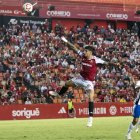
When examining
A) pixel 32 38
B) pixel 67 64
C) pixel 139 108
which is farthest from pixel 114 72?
pixel 139 108

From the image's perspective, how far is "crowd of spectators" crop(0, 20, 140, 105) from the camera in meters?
35.7

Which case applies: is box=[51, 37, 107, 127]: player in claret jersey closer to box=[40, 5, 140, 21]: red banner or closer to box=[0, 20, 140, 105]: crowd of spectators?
box=[0, 20, 140, 105]: crowd of spectators

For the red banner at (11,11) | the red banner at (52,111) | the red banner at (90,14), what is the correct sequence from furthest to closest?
1. the red banner at (90,14)
2. the red banner at (11,11)
3. the red banner at (52,111)

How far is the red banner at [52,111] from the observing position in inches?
1307

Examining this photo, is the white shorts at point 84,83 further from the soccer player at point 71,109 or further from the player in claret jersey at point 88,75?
the soccer player at point 71,109

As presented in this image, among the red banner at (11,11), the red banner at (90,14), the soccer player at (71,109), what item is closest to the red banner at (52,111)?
the soccer player at (71,109)

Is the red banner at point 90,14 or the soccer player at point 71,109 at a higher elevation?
the red banner at point 90,14

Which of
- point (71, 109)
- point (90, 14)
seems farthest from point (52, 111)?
point (90, 14)

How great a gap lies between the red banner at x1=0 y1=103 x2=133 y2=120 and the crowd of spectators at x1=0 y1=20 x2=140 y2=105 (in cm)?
82

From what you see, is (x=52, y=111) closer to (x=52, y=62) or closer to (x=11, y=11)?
(x=52, y=62)

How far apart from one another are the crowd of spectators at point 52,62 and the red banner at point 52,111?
0.82 meters

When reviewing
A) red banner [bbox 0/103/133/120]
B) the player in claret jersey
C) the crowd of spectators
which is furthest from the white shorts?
the crowd of spectators

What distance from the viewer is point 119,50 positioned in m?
45.5

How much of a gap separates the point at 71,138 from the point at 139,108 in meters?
1.80
